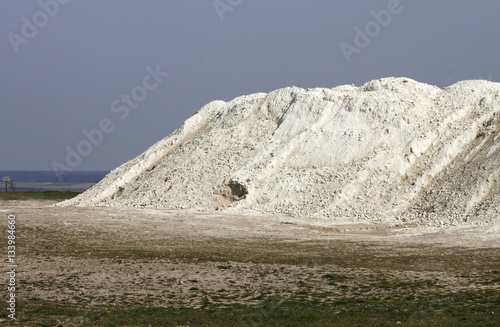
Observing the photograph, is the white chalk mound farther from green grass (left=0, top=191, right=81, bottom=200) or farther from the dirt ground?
green grass (left=0, top=191, right=81, bottom=200)

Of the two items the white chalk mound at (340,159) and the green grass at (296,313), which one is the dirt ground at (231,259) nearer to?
the green grass at (296,313)

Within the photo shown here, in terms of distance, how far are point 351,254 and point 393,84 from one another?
27322 mm

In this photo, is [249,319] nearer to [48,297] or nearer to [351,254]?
[48,297]

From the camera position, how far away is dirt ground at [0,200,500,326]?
16.2 meters

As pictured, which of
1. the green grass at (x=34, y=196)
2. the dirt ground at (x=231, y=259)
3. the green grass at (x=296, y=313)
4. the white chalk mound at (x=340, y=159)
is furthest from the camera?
the green grass at (x=34, y=196)

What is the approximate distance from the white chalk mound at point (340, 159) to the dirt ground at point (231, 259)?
3.89 meters

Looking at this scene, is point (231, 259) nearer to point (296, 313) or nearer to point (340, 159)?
point (296, 313)

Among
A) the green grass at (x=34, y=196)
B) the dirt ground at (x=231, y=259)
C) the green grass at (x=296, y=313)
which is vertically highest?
the green grass at (x=34, y=196)

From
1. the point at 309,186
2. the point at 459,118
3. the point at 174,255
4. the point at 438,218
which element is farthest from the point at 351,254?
the point at 459,118

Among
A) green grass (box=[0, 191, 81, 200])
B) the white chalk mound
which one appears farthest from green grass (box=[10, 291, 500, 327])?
green grass (box=[0, 191, 81, 200])

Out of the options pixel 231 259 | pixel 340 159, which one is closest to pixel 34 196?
pixel 340 159

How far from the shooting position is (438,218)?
32438mm

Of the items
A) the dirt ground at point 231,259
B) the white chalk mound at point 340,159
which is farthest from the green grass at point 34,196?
the dirt ground at point 231,259

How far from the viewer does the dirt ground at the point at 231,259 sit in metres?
16.2
